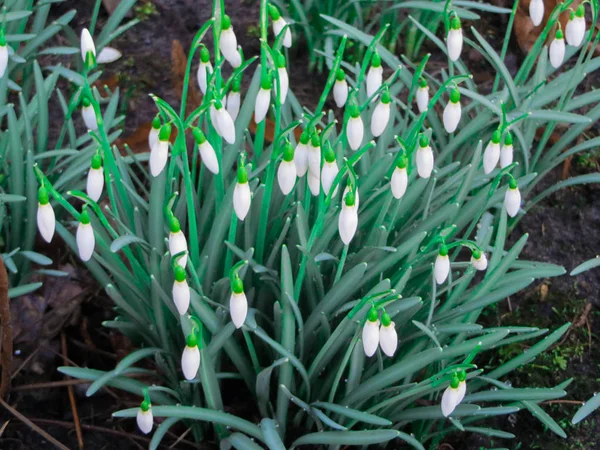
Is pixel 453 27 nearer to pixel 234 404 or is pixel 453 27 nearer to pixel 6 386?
pixel 234 404

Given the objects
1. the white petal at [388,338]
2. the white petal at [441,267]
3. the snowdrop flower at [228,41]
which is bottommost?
the white petal at [388,338]

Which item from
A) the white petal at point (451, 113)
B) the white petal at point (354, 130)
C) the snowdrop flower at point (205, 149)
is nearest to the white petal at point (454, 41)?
the white petal at point (451, 113)

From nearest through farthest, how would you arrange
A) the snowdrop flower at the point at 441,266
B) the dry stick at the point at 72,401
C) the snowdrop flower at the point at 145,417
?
1. the snowdrop flower at the point at 145,417
2. the snowdrop flower at the point at 441,266
3. the dry stick at the point at 72,401

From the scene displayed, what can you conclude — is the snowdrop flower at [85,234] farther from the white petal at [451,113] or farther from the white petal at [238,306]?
the white petal at [451,113]

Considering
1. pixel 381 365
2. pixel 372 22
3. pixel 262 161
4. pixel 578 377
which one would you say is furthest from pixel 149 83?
pixel 578 377

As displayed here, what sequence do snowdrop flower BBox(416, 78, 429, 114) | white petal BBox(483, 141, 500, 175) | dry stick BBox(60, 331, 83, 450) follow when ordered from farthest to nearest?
dry stick BBox(60, 331, 83, 450)
snowdrop flower BBox(416, 78, 429, 114)
white petal BBox(483, 141, 500, 175)

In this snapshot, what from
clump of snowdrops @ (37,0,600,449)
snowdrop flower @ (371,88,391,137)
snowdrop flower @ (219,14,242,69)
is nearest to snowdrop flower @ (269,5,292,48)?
clump of snowdrops @ (37,0,600,449)

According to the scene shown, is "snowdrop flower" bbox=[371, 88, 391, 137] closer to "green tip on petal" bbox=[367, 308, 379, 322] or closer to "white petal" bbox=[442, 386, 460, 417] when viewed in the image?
"green tip on petal" bbox=[367, 308, 379, 322]
